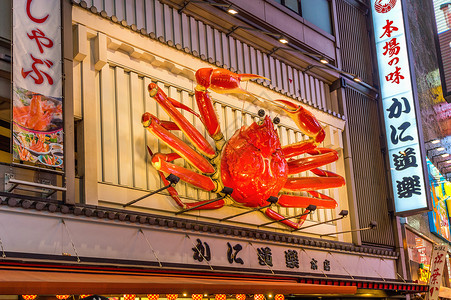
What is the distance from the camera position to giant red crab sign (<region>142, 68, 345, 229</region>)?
1134cm

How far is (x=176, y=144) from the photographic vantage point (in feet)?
37.3

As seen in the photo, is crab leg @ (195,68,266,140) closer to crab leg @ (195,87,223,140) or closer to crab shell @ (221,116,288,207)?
crab leg @ (195,87,223,140)

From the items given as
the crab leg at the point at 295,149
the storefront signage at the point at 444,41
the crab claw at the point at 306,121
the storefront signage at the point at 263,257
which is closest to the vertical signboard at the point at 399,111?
the storefront signage at the point at 263,257

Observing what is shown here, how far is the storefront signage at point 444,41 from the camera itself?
2131 centimetres

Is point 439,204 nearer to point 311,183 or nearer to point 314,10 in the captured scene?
point 314,10

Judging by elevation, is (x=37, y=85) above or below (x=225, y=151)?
above

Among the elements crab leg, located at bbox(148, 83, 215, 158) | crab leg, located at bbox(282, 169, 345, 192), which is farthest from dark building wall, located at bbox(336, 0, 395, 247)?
crab leg, located at bbox(148, 83, 215, 158)

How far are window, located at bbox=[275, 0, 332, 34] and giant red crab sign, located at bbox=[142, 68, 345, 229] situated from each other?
448 centimetres

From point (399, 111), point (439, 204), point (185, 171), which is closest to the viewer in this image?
point (185, 171)

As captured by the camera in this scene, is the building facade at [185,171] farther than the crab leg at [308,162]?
No

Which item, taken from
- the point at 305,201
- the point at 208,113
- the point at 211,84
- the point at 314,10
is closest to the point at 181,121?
the point at 208,113

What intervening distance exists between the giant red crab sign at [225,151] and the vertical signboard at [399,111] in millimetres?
4849

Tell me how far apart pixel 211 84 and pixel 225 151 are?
143 centimetres

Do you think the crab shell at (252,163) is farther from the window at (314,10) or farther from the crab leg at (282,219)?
the window at (314,10)
